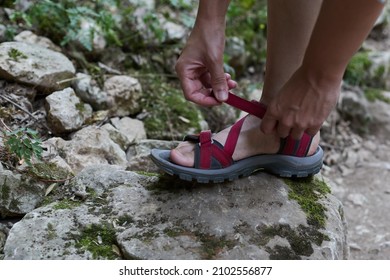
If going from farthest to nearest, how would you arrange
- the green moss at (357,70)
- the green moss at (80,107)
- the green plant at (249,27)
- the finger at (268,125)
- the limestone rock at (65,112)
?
the green moss at (357,70) → the green plant at (249,27) → the green moss at (80,107) → the limestone rock at (65,112) → the finger at (268,125)

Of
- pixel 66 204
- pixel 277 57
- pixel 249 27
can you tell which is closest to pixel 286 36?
pixel 277 57

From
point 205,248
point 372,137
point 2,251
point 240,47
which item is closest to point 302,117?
point 205,248

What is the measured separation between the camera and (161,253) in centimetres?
140

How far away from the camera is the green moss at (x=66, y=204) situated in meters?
1.57

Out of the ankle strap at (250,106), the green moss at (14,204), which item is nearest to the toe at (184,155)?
the ankle strap at (250,106)

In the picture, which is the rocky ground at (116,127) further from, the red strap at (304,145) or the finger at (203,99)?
the finger at (203,99)

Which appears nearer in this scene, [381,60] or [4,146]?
[4,146]

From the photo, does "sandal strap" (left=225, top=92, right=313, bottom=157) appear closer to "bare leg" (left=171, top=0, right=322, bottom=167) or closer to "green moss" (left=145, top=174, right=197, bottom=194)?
"bare leg" (left=171, top=0, right=322, bottom=167)

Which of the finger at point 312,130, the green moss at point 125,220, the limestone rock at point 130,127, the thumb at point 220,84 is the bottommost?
the limestone rock at point 130,127

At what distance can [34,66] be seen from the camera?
2.21 metres

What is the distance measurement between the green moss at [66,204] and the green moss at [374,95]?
2602 millimetres

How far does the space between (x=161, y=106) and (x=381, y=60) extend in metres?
2.05

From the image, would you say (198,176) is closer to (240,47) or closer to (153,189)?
(153,189)

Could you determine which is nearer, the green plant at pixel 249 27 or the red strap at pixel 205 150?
the red strap at pixel 205 150
